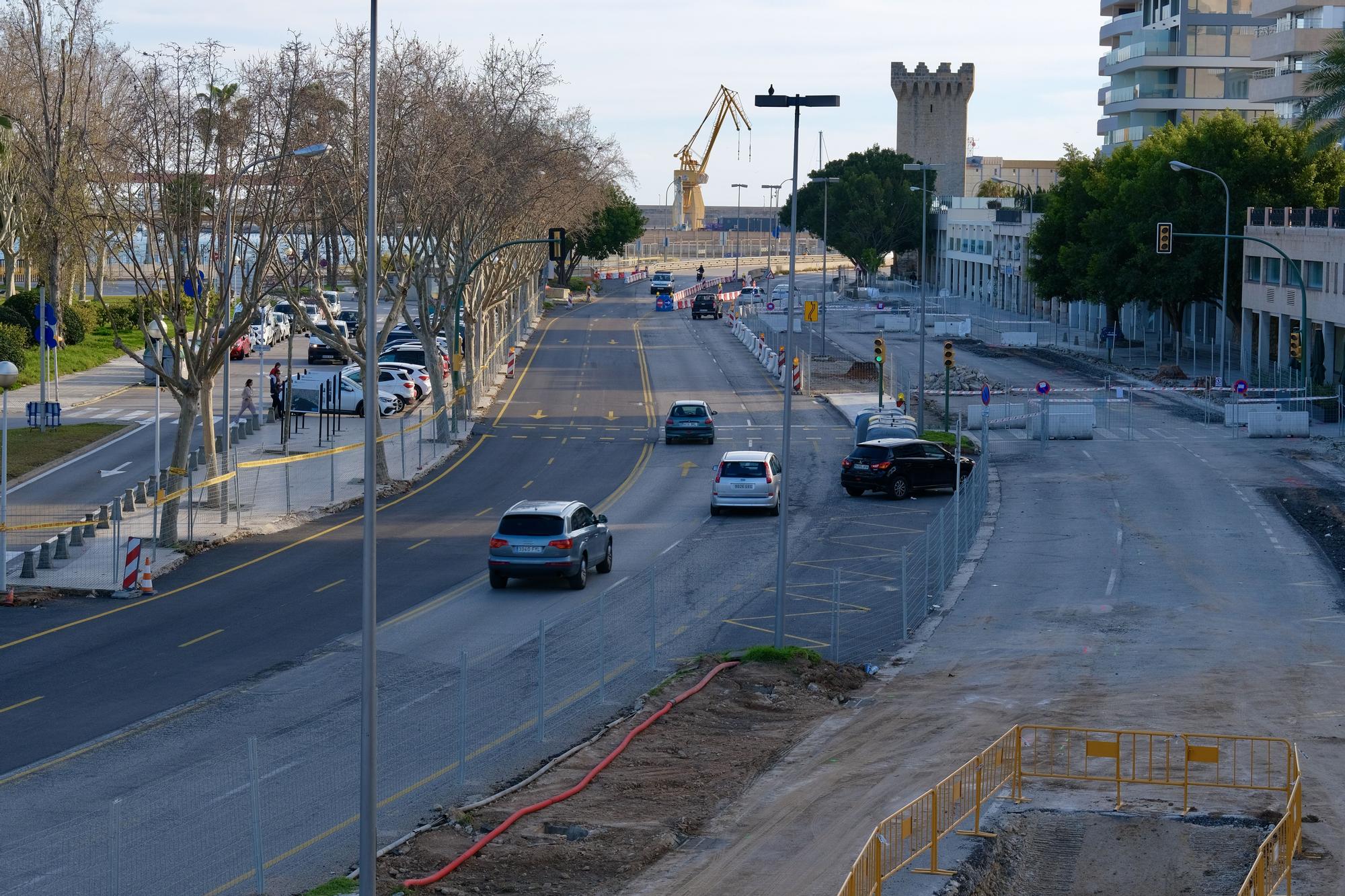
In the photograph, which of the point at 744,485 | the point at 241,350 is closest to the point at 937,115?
the point at 241,350

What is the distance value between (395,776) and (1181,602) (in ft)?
53.8

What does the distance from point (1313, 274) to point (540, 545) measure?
48584mm

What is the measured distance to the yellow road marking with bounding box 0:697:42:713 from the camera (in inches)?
786

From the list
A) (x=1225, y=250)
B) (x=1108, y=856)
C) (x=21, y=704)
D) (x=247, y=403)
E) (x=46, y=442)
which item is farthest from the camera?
(x=1225, y=250)

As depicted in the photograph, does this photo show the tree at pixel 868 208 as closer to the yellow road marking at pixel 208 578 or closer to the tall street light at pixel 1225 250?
the tall street light at pixel 1225 250

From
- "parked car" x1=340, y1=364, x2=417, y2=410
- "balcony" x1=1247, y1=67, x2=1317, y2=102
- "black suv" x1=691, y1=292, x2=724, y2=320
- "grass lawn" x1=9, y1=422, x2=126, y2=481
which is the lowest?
"grass lawn" x1=9, y1=422, x2=126, y2=481

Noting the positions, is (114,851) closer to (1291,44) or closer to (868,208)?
(1291,44)

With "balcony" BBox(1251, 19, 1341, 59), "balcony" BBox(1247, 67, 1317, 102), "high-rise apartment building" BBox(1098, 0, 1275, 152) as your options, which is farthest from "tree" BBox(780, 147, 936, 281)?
"balcony" BBox(1251, 19, 1341, 59)

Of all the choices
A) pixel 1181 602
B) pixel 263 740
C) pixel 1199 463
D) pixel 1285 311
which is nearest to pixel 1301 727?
pixel 1181 602

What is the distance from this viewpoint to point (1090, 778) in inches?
661

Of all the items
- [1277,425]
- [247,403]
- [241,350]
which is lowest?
[1277,425]

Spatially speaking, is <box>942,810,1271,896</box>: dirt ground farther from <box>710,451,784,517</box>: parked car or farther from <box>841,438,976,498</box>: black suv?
<box>841,438,976,498</box>: black suv

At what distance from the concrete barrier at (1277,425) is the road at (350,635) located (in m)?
14.5

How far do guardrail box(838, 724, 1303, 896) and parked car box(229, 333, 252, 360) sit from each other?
5548cm
